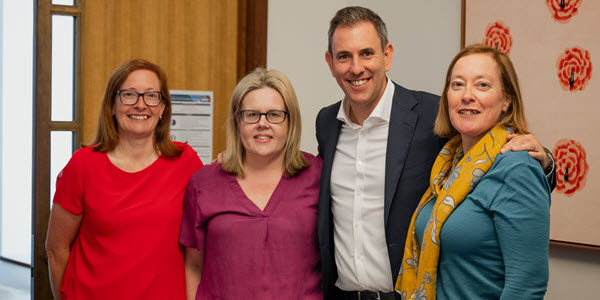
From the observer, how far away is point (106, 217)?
190 centimetres

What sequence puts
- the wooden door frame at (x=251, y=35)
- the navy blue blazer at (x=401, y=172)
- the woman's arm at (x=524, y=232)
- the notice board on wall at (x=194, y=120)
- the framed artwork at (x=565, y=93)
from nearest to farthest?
1. the woman's arm at (x=524, y=232)
2. the navy blue blazer at (x=401, y=172)
3. the framed artwork at (x=565, y=93)
4. the notice board on wall at (x=194, y=120)
5. the wooden door frame at (x=251, y=35)

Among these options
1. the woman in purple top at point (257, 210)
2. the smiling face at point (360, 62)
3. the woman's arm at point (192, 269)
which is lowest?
the woman's arm at point (192, 269)

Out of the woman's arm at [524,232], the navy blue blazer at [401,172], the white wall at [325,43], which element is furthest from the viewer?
the white wall at [325,43]

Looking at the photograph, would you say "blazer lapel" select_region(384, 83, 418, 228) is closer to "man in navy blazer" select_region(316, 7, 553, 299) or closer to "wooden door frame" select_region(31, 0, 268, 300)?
"man in navy blazer" select_region(316, 7, 553, 299)

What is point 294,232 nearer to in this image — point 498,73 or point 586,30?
point 498,73

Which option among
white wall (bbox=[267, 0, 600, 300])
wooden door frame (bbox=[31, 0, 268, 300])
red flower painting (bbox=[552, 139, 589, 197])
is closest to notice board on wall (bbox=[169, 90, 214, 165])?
white wall (bbox=[267, 0, 600, 300])

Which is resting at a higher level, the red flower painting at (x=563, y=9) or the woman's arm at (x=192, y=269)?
the red flower painting at (x=563, y=9)

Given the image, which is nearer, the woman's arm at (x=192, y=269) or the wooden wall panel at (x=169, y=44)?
the woman's arm at (x=192, y=269)

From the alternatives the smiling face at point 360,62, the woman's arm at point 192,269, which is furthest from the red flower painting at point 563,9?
the woman's arm at point 192,269

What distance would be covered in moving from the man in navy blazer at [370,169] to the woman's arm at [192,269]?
17.3 inches

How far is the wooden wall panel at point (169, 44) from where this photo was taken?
2740mm

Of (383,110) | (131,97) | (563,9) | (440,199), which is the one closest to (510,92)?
(440,199)

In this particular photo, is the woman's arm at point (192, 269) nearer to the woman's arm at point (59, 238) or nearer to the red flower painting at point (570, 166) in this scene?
the woman's arm at point (59, 238)

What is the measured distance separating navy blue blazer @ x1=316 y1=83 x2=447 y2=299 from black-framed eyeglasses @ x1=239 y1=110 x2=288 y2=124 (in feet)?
0.72
